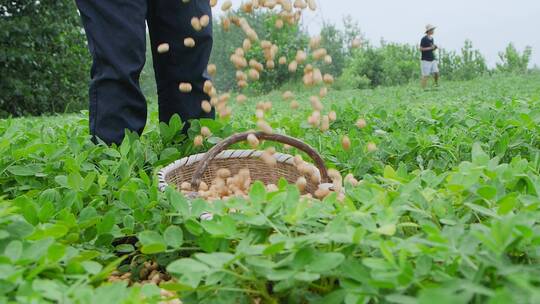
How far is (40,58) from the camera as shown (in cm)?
1123

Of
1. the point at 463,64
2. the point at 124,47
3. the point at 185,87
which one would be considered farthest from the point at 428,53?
the point at 124,47

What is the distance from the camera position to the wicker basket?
194 centimetres

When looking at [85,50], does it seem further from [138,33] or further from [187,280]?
[187,280]

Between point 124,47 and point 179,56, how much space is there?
0.33 meters

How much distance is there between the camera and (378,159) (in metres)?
2.20

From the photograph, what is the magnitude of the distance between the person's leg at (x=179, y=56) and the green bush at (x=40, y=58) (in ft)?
29.7

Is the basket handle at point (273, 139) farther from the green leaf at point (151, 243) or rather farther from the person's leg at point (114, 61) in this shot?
the green leaf at point (151, 243)

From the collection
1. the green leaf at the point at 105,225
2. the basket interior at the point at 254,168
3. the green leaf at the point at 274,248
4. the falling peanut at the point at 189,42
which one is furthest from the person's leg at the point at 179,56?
the green leaf at the point at 274,248

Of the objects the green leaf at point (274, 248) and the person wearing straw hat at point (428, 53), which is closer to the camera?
the green leaf at point (274, 248)

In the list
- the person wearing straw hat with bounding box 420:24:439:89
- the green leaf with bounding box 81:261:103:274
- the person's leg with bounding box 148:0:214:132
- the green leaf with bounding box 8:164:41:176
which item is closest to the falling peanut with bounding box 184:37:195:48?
the person's leg with bounding box 148:0:214:132

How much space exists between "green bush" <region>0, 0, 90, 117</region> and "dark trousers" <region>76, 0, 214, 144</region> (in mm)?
9132

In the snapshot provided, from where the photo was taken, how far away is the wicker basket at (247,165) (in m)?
1.94

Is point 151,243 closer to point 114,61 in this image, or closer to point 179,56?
point 114,61

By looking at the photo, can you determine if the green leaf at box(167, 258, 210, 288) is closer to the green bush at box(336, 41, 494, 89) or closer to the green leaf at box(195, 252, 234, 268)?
the green leaf at box(195, 252, 234, 268)
